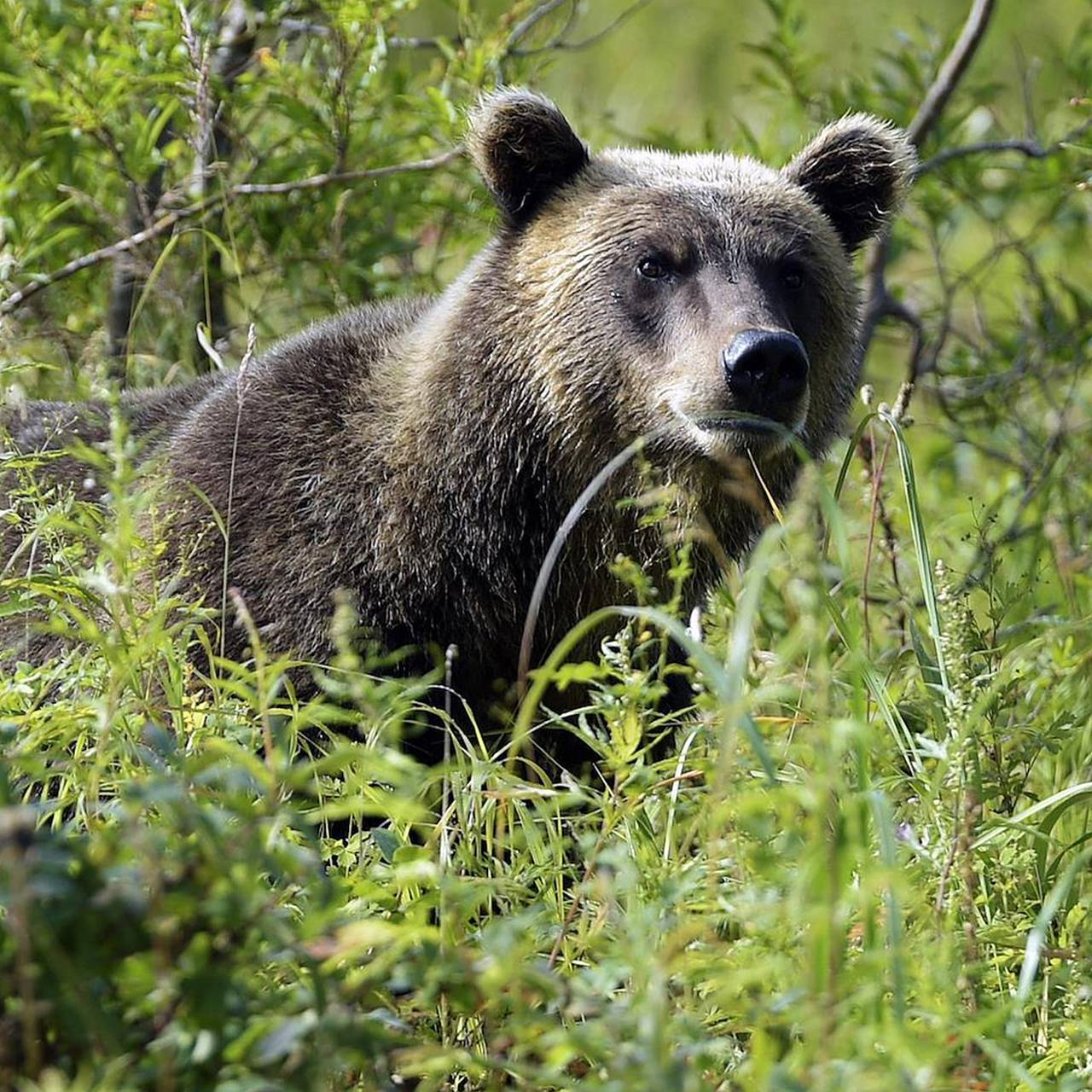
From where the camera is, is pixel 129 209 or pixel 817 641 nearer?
pixel 817 641

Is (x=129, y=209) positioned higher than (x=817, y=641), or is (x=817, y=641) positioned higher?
(x=129, y=209)

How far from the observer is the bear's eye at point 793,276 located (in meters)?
4.21

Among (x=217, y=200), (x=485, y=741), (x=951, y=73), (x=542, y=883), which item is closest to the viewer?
(x=542, y=883)

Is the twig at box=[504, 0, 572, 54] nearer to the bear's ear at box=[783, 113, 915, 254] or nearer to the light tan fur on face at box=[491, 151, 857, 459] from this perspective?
the light tan fur on face at box=[491, 151, 857, 459]

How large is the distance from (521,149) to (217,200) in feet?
4.90

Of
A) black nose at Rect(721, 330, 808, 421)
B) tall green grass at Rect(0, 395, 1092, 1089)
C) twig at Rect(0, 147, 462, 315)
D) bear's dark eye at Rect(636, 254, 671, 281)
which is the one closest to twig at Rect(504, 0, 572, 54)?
twig at Rect(0, 147, 462, 315)

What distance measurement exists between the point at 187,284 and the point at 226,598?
1.93 m

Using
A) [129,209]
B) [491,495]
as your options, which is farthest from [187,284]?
[491,495]

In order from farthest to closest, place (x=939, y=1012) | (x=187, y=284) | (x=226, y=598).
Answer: (x=187, y=284) → (x=226, y=598) → (x=939, y=1012)

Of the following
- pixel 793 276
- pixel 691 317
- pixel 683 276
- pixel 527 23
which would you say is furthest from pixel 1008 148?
pixel 691 317

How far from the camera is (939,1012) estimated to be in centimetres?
225

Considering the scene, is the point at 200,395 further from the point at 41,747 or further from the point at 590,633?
the point at 41,747

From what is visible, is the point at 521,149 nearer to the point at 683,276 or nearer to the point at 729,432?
the point at 683,276

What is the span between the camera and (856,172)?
15.0ft
